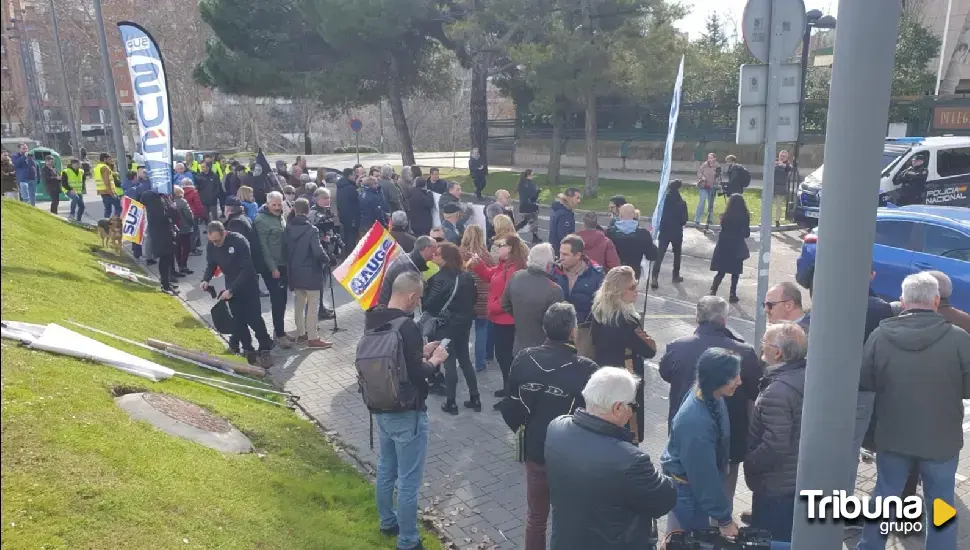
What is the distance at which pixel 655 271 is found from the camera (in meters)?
12.5

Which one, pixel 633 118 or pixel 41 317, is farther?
pixel 633 118

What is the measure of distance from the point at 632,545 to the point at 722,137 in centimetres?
2759

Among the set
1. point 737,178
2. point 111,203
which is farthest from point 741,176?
point 111,203

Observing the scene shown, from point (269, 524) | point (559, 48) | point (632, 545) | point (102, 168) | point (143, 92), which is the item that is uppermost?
point (559, 48)

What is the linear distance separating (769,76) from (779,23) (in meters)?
0.45

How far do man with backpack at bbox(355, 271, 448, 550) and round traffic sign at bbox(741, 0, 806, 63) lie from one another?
3748mm

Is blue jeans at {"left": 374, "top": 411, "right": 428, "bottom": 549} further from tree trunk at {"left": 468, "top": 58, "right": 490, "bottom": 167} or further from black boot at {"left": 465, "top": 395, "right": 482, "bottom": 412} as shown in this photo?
tree trunk at {"left": 468, "top": 58, "right": 490, "bottom": 167}

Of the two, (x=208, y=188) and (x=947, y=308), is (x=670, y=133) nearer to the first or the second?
(x=947, y=308)

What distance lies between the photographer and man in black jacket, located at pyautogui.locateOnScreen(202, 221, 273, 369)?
8.49 m

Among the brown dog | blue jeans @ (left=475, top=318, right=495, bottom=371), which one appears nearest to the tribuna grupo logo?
blue jeans @ (left=475, top=318, right=495, bottom=371)

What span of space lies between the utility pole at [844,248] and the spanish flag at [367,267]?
18.6 ft

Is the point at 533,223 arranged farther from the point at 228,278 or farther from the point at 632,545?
the point at 632,545

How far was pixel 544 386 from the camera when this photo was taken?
428 cm

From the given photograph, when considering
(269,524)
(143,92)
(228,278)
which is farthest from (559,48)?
(269,524)
